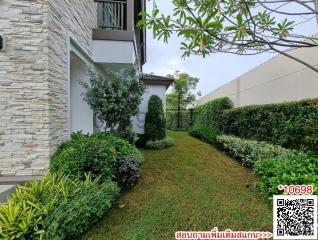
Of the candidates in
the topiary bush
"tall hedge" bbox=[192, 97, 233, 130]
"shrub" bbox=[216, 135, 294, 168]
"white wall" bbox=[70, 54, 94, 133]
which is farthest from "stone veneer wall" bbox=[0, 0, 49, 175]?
"tall hedge" bbox=[192, 97, 233, 130]

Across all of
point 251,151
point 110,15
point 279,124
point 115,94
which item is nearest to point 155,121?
point 115,94

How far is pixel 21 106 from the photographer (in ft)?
14.2

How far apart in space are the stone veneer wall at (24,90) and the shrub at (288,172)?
14.7ft

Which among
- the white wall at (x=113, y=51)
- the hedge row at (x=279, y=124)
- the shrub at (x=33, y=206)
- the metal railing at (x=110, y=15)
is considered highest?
the metal railing at (x=110, y=15)

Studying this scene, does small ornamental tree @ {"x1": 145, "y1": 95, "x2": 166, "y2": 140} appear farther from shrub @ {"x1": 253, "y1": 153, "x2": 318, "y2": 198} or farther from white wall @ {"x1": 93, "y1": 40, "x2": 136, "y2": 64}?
shrub @ {"x1": 253, "y1": 153, "x2": 318, "y2": 198}

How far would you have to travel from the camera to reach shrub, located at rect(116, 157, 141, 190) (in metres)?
4.75

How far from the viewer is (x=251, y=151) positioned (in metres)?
6.91

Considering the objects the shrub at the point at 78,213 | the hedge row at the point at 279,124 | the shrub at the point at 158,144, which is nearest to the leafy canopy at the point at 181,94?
the hedge row at the point at 279,124

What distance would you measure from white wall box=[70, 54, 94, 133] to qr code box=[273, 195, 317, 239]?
6175mm

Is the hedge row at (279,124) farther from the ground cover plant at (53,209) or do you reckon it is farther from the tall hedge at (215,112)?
the ground cover plant at (53,209)

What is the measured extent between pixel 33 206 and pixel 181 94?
2245 cm

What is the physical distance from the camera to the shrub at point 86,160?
4.11 m

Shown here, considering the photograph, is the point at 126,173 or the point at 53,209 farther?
the point at 126,173

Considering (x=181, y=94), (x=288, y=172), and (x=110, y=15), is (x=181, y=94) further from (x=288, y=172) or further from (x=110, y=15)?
(x=288, y=172)
